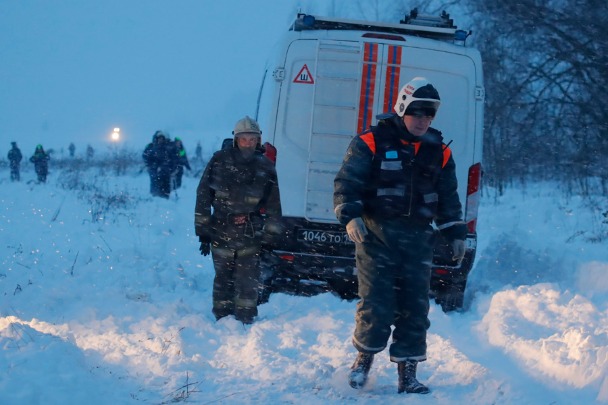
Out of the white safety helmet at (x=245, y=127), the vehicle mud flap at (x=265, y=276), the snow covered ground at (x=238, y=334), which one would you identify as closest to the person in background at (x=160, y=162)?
the snow covered ground at (x=238, y=334)

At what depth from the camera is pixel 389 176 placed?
165 inches

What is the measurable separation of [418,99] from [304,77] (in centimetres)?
242

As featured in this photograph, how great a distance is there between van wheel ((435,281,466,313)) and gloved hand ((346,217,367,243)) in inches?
120

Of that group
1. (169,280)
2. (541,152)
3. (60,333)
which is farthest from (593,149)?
(60,333)

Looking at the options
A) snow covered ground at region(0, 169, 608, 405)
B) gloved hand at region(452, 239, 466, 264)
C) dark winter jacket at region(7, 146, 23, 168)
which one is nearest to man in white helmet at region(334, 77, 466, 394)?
gloved hand at region(452, 239, 466, 264)

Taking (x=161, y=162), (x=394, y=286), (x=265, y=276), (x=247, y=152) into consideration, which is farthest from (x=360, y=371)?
(x=161, y=162)

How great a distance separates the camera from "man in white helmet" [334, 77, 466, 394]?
4176 millimetres

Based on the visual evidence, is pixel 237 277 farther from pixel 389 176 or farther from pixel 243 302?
pixel 389 176

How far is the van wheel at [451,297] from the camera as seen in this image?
6.88 metres

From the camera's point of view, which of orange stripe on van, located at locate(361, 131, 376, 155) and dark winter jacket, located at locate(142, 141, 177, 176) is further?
dark winter jacket, located at locate(142, 141, 177, 176)

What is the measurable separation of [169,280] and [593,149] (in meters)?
6.53

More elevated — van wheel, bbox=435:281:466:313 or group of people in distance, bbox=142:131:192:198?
group of people in distance, bbox=142:131:192:198

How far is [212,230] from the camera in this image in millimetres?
6113

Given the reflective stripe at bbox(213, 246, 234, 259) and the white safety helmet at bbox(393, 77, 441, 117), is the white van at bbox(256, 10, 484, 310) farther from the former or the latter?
the white safety helmet at bbox(393, 77, 441, 117)
